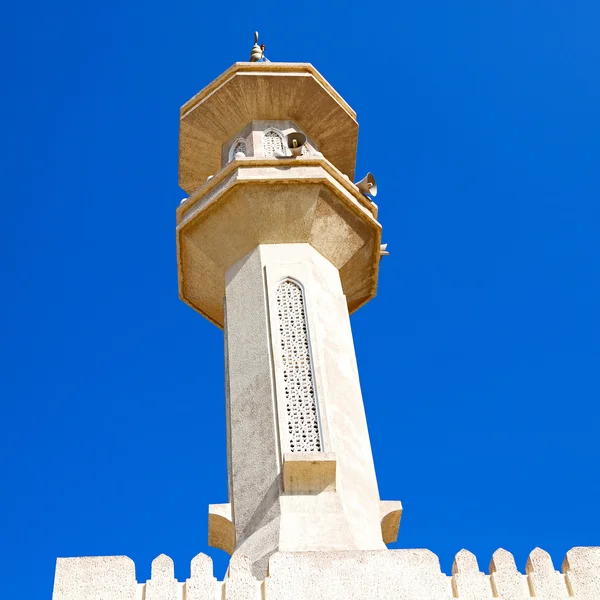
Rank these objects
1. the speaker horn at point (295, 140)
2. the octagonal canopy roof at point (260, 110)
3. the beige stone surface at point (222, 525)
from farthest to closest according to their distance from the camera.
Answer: the octagonal canopy roof at point (260, 110), the speaker horn at point (295, 140), the beige stone surface at point (222, 525)

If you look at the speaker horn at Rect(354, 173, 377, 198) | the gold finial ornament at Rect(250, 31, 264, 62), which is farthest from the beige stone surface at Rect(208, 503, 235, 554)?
the gold finial ornament at Rect(250, 31, 264, 62)

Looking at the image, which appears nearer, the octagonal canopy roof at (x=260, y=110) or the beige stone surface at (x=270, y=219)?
the beige stone surface at (x=270, y=219)

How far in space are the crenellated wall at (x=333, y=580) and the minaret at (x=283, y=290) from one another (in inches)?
30.3

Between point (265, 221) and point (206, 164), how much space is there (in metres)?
2.42

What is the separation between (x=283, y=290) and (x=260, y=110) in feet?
9.54

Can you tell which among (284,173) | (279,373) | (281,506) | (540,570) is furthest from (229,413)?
(540,570)

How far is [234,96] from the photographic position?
41.6ft

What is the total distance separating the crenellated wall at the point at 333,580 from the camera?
749cm

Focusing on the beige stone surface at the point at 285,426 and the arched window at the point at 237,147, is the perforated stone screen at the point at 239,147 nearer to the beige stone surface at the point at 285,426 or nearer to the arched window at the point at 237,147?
the arched window at the point at 237,147

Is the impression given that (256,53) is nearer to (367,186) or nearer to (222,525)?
(367,186)

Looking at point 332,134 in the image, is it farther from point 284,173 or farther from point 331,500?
point 331,500

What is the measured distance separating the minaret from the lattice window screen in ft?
0.04

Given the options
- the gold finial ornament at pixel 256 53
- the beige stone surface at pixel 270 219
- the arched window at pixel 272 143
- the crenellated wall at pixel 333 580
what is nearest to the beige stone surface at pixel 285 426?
the beige stone surface at pixel 270 219

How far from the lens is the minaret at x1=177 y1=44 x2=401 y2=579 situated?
29.7 feet
